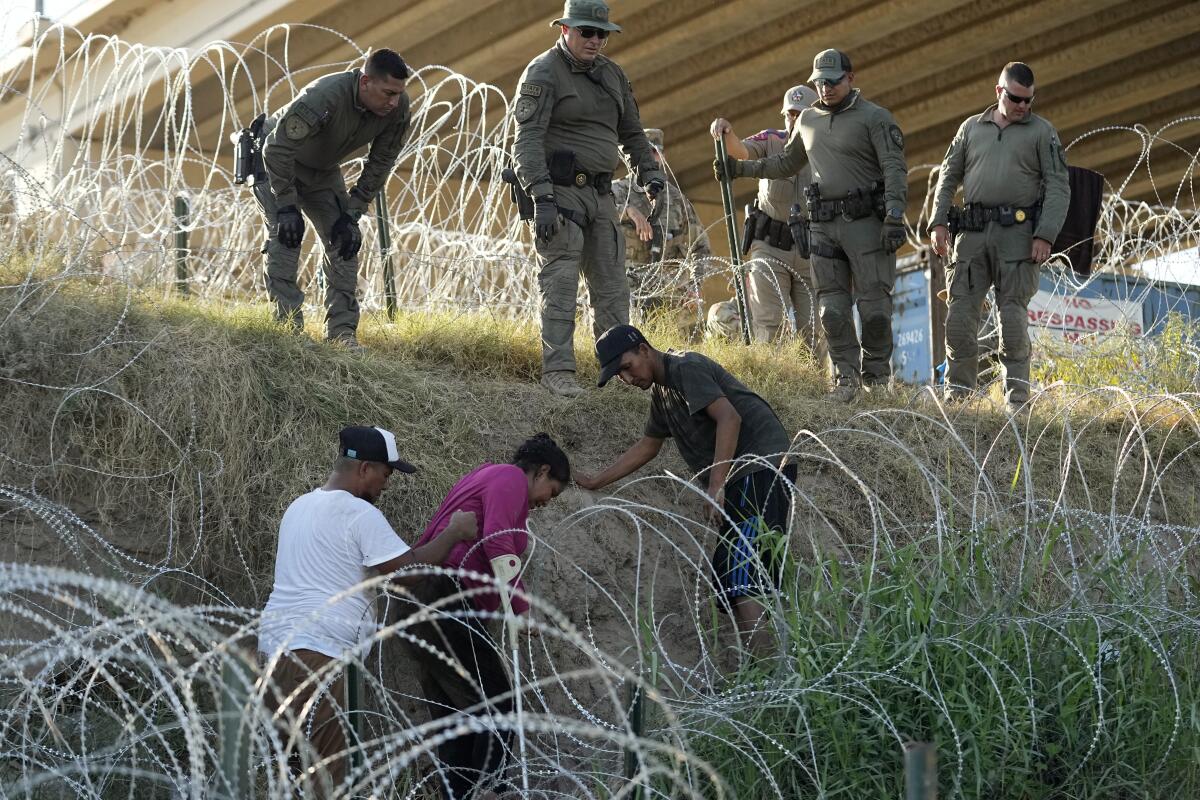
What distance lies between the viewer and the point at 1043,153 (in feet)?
24.3

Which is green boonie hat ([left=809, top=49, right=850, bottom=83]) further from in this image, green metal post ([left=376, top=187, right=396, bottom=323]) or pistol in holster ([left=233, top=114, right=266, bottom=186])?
pistol in holster ([left=233, top=114, right=266, bottom=186])

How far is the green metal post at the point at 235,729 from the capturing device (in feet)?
8.79

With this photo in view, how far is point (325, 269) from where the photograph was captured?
22.6 feet

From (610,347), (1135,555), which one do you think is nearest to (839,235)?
(610,347)

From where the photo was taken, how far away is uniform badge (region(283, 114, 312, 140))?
6.43 m

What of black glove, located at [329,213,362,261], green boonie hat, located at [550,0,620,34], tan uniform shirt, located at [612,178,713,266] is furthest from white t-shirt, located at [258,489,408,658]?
tan uniform shirt, located at [612,178,713,266]

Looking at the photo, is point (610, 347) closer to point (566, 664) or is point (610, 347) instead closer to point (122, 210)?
point (566, 664)

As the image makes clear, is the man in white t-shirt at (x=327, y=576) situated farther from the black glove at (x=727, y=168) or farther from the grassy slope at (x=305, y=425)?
the black glove at (x=727, y=168)

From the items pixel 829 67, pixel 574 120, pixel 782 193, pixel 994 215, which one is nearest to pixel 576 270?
pixel 574 120

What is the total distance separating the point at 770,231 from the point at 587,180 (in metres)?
1.70

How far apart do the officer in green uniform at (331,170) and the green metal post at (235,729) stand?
12.4 ft

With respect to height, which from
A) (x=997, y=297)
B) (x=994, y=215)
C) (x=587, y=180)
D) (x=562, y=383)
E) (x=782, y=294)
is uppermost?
(x=587, y=180)

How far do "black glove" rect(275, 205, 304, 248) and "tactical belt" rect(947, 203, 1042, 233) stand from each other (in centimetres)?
318

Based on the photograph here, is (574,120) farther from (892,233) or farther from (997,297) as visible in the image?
(997,297)
